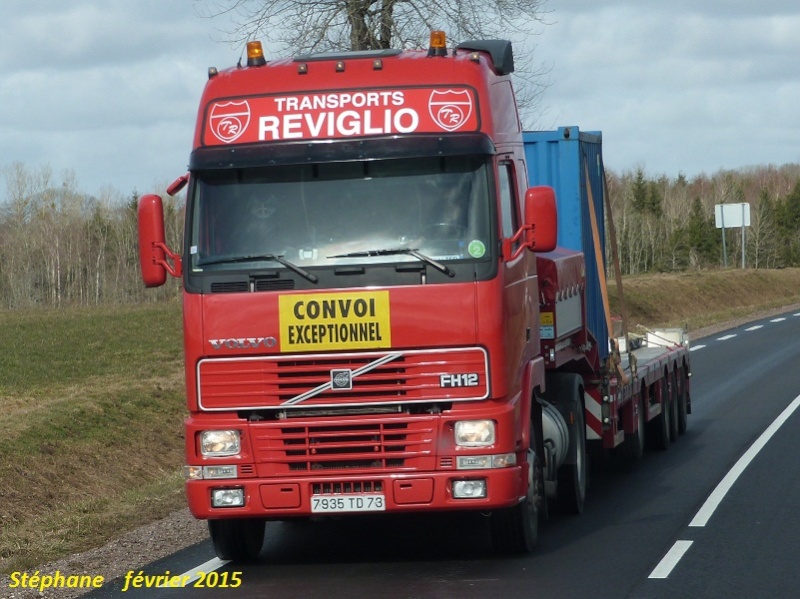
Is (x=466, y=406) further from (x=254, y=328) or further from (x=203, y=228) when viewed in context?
(x=203, y=228)

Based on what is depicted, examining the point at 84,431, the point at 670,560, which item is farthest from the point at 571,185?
the point at 84,431

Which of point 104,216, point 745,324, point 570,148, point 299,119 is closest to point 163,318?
point 745,324

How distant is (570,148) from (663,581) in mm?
5041

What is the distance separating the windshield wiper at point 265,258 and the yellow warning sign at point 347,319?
0.12m

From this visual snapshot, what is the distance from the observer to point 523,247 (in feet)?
28.1

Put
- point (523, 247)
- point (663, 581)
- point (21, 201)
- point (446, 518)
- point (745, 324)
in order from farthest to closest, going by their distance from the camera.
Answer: point (21, 201)
point (745, 324)
point (446, 518)
point (523, 247)
point (663, 581)

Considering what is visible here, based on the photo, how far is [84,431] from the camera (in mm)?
16922

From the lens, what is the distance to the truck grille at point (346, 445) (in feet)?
26.5

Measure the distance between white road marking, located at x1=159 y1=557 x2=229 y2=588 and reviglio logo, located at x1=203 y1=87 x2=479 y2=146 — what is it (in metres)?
2.77

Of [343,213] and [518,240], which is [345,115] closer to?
[343,213]

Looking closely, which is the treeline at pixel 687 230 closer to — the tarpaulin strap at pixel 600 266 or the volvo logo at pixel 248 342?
the tarpaulin strap at pixel 600 266

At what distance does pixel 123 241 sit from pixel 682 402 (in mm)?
70577

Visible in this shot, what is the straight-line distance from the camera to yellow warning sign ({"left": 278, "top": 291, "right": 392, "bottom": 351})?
8.03 m

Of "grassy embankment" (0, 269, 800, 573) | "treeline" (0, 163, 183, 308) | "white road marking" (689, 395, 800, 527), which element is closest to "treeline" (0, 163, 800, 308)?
"treeline" (0, 163, 183, 308)
